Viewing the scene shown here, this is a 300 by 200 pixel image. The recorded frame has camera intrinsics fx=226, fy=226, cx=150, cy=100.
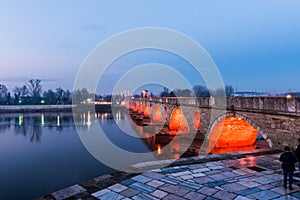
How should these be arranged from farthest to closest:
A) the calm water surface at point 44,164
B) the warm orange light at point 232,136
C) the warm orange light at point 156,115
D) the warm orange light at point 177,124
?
the warm orange light at point 156,115 < the warm orange light at point 177,124 < the warm orange light at point 232,136 < the calm water surface at point 44,164

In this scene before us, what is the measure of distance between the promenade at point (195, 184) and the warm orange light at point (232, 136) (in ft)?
21.2

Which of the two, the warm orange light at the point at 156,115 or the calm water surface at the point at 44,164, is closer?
the calm water surface at the point at 44,164

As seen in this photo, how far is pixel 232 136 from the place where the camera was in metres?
13.7

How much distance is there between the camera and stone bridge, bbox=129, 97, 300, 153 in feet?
24.7

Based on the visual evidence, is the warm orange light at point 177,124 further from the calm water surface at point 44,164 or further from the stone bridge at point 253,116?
the stone bridge at point 253,116

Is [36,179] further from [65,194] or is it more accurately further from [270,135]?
[270,135]

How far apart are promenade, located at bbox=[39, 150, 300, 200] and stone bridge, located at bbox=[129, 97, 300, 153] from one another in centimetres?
204

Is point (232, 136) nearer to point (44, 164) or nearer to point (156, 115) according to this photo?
point (44, 164)

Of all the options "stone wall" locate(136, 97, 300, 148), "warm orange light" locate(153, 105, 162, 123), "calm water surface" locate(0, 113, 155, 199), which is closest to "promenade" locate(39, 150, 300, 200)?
"stone wall" locate(136, 97, 300, 148)

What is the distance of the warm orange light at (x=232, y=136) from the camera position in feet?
41.7

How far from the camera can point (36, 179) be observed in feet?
38.6

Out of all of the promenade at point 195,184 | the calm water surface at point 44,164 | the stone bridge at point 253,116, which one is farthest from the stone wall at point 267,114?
the calm water surface at point 44,164

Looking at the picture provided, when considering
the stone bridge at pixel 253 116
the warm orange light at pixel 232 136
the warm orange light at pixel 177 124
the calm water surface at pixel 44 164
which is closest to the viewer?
the stone bridge at pixel 253 116

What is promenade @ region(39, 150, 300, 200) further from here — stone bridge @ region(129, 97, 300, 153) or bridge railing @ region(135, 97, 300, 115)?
bridge railing @ region(135, 97, 300, 115)
